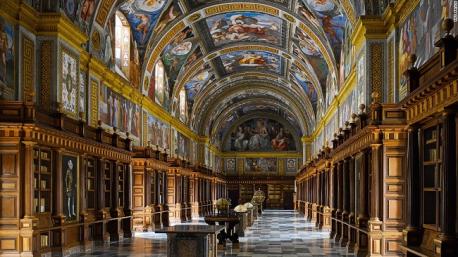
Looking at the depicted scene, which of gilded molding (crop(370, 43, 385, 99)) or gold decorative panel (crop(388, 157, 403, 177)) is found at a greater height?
gilded molding (crop(370, 43, 385, 99))

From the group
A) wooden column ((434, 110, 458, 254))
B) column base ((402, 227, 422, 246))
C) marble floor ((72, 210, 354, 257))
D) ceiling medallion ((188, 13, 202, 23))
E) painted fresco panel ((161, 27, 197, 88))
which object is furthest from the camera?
painted fresco panel ((161, 27, 197, 88))

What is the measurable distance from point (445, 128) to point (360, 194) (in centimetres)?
861

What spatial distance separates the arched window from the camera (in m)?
26.2

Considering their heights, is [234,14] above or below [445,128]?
above

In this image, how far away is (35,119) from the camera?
14828mm

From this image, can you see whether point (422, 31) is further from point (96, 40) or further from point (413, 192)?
point (96, 40)

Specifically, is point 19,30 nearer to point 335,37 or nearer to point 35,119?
point 35,119

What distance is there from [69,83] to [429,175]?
39.3ft

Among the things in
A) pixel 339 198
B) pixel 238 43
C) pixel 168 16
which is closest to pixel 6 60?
pixel 339 198

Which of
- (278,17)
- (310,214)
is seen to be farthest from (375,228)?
(310,214)

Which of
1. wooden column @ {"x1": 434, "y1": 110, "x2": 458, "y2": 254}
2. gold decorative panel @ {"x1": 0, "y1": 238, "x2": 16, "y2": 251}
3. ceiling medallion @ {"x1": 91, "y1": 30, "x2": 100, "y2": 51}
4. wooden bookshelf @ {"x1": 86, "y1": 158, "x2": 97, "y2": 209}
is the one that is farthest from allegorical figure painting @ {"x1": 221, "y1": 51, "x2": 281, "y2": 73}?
wooden column @ {"x1": 434, "y1": 110, "x2": 458, "y2": 254}

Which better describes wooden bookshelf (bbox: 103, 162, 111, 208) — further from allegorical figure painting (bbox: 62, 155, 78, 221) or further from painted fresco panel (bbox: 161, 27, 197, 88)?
painted fresco panel (bbox: 161, 27, 197, 88)

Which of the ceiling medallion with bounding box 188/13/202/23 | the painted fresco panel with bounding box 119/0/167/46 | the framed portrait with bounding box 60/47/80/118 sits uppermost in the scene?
the ceiling medallion with bounding box 188/13/202/23

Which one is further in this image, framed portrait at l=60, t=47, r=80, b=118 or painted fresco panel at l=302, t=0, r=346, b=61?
painted fresco panel at l=302, t=0, r=346, b=61
